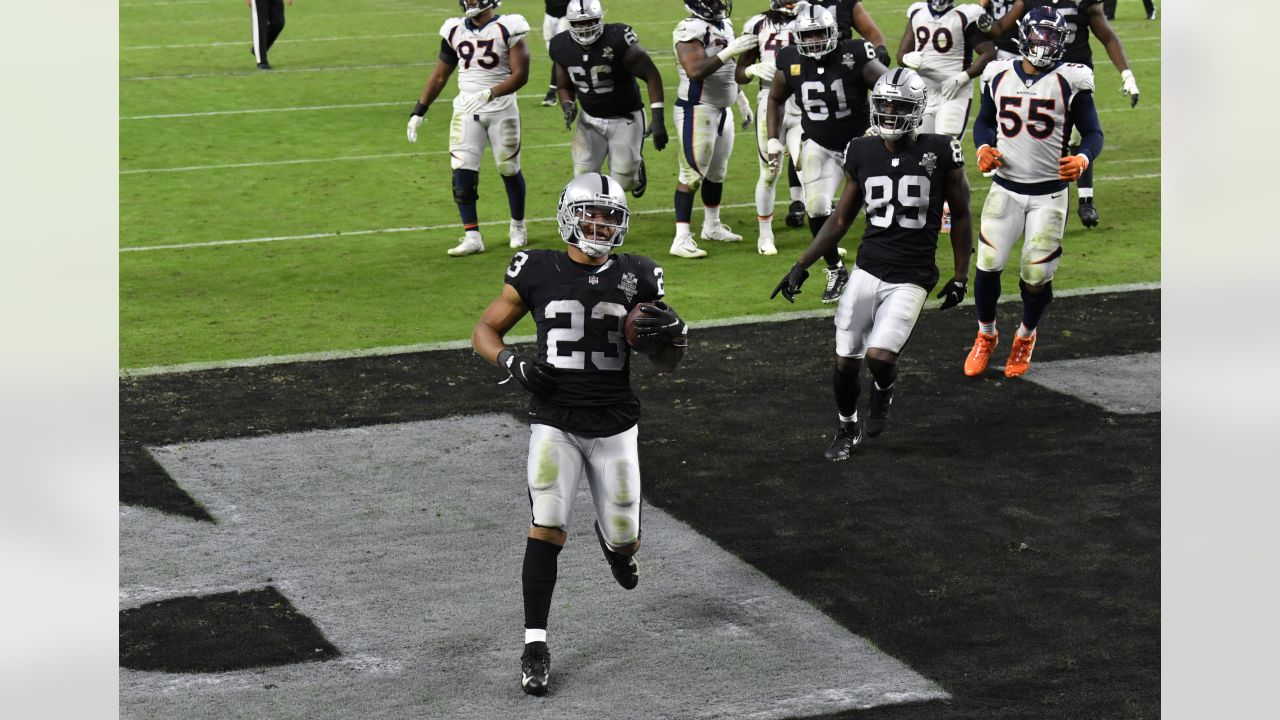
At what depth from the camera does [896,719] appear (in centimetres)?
527

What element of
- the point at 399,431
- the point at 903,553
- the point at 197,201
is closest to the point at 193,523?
the point at 399,431

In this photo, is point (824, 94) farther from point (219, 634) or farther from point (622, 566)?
point (219, 634)

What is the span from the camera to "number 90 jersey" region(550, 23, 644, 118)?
12.2 meters

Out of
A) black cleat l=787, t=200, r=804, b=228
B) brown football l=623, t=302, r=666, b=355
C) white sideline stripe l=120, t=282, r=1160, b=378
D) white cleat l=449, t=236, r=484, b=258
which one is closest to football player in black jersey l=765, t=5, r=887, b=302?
white sideline stripe l=120, t=282, r=1160, b=378

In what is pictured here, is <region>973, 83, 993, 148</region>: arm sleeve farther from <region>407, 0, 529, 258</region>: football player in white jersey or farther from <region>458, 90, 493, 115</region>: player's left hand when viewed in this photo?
<region>458, 90, 493, 115</region>: player's left hand

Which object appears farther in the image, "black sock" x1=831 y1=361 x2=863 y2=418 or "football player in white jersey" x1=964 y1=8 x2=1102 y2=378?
"football player in white jersey" x1=964 y1=8 x2=1102 y2=378

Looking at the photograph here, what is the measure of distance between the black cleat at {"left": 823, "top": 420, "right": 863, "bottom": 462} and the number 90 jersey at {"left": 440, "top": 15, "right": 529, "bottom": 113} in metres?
5.49

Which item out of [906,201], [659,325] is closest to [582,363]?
[659,325]

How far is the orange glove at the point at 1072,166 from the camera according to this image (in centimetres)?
895

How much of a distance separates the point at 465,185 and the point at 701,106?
6.71 ft

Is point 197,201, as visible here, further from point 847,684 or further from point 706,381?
point 847,684

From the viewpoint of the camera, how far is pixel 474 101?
12.7 m

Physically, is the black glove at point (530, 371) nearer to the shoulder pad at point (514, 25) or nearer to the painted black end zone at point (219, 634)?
the painted black end zone at point (219, 634)

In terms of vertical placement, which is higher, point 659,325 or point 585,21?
point 585,21
